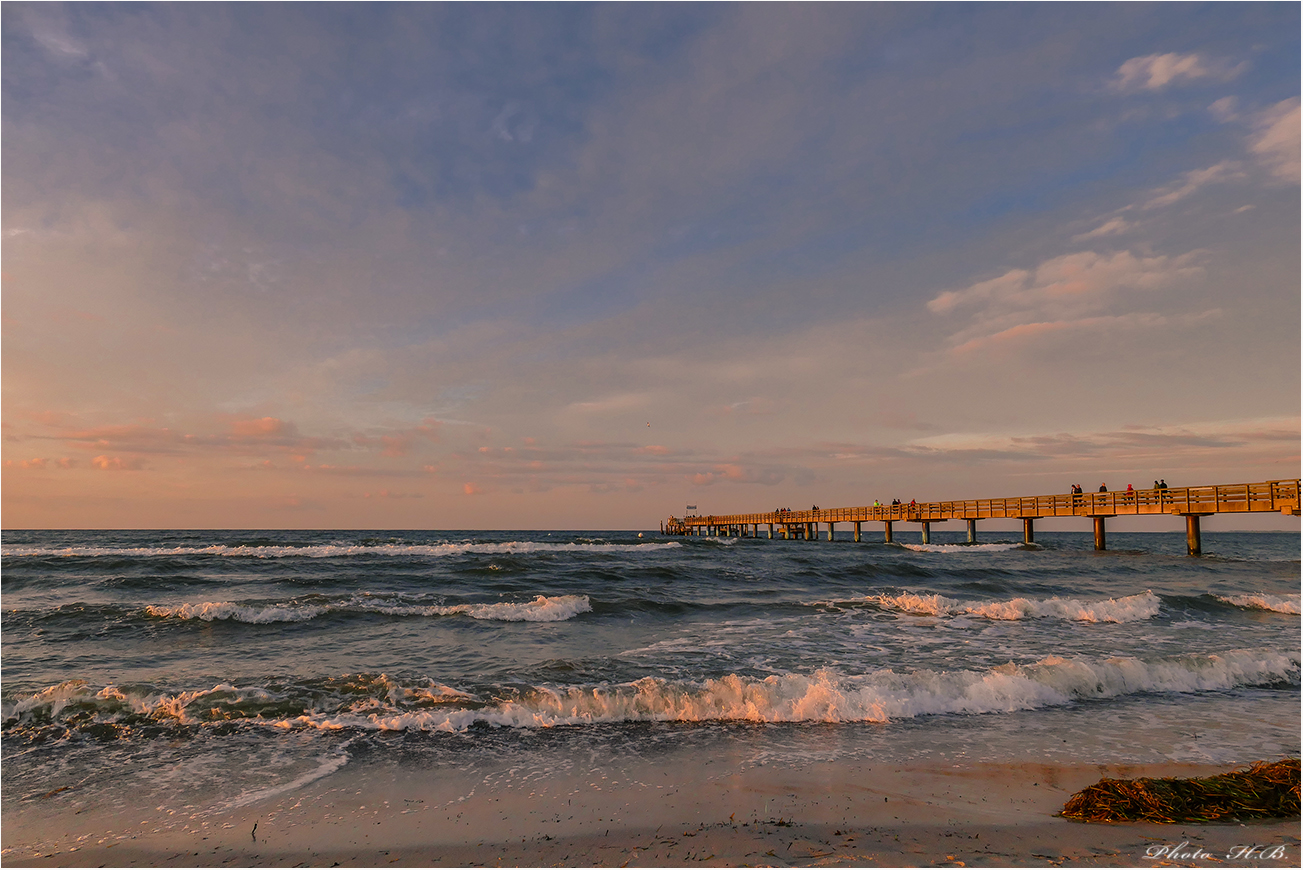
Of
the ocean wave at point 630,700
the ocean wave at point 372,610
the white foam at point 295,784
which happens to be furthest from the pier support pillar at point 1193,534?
the white foam at point 295,784

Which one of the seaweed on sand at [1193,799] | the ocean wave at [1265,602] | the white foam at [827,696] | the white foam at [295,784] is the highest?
the seaweed on sand at [1193,799]

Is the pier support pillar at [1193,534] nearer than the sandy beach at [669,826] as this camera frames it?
No

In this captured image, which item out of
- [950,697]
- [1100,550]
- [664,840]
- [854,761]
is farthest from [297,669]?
[1100,550]

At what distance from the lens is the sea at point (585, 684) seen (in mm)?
7348

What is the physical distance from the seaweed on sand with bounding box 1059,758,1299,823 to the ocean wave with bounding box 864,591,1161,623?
1241 cm

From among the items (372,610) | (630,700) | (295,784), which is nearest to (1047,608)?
(630,700)

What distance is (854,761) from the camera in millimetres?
7055

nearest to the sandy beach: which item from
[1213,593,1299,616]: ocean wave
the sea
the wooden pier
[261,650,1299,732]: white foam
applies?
the sea

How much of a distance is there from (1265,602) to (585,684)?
2128 cm

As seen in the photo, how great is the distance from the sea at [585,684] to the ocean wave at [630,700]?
1.6 inches

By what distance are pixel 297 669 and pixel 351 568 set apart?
18910 millimetres

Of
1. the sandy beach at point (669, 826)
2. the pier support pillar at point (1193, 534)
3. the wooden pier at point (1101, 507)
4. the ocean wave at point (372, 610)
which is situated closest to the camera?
the sandy beach at point (669, 826)

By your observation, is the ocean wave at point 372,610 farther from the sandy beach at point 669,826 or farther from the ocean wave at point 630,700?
the sandy beach at point 669,826

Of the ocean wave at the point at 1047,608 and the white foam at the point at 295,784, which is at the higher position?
the white foam at the point at 295,784
